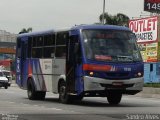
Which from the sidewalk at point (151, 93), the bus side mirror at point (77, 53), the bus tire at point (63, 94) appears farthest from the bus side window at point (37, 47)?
the sidewalk at point (151, 93)

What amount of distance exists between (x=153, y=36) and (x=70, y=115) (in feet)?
99.3

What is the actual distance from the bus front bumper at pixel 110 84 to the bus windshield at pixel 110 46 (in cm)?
80

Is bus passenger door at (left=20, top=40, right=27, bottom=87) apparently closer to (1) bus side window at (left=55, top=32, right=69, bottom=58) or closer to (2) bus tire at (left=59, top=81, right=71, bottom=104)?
(1) bus side window at (left=55, top=32, right=69, bottom=58)

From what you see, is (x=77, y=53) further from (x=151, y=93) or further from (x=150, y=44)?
(x=150, y=44)

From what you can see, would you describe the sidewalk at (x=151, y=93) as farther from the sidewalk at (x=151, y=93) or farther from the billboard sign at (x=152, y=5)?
the billboard sign at (x=152, y=5)

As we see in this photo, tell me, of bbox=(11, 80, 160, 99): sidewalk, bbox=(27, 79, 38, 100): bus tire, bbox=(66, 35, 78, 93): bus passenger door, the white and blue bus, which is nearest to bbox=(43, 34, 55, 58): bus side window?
the white and blue bus

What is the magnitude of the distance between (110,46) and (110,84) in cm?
148

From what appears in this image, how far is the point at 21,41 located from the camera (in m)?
28.4

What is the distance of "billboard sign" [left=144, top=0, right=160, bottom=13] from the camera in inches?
2114

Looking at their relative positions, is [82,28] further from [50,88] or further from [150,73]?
[150,73]

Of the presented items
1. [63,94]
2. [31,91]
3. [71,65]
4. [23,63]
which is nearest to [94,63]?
[71,65]

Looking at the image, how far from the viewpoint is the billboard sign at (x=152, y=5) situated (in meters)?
53.7

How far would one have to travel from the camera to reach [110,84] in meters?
21.0

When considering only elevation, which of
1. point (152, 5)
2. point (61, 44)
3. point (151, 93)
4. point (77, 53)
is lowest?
point (151, 93)
